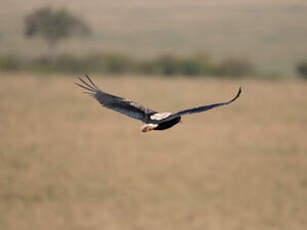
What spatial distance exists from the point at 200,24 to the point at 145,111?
56547 mm

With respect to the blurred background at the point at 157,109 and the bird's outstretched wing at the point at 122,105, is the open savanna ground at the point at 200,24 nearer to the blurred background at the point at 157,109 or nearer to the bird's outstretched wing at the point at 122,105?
the blurred background at the point at 157,109

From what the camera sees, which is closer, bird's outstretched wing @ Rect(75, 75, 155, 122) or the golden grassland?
bird's outstretched wing @ Rect(75, 75, 155, 122)

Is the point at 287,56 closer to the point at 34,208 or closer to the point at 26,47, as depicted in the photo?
the point at 26,47

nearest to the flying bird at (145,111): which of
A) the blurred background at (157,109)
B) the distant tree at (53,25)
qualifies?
the blurred background at (157,109)

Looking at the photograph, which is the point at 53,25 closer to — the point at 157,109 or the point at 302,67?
the point at 157,109

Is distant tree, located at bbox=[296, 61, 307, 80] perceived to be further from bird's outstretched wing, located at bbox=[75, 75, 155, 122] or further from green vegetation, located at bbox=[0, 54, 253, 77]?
bird's outstretched wing, located at bbox=[75, 75, 155, 122]

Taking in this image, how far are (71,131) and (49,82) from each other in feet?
61.6

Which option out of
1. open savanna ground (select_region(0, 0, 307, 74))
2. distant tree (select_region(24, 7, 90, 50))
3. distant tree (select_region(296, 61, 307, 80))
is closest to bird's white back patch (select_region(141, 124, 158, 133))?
distant tree (select_region(24, 7, 90, 50))

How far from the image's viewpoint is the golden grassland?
2966 cm

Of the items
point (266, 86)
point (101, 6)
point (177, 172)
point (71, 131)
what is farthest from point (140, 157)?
point (266, 86)

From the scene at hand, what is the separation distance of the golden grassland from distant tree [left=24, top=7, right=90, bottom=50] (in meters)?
4.83

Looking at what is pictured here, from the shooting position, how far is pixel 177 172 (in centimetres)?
3678

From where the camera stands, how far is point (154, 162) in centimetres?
3859

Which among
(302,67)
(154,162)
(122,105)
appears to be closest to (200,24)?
(302,67)
